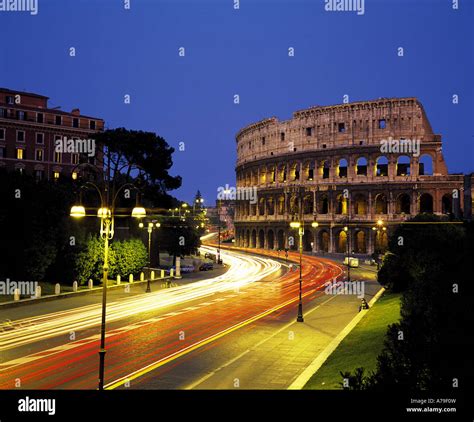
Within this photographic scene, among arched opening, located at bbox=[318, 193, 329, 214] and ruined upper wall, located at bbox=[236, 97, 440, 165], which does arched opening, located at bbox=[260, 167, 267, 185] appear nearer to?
ruined upper wall, located at bbox=[236, 97, 440, 165]

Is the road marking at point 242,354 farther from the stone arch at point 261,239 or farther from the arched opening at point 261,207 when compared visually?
the arched opening at point 261,207

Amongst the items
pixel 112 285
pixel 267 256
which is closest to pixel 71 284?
pixel 112 285

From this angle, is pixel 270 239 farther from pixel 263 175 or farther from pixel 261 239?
pixel 263 175

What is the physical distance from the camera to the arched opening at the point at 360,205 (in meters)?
86.3

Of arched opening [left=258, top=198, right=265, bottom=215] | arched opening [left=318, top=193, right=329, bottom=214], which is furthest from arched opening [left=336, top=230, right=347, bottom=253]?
arched opening [left=258, top=198, right=265, bottom=215]

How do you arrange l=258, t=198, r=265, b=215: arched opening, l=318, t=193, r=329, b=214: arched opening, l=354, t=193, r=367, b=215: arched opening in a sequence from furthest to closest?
l=258, t=198, r=265, b=215: arched opening → l=318, t=193, r=329, b=214: arched opening → l=354, t=193, r=367, b=215: arched opening

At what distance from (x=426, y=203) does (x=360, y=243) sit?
13.3m

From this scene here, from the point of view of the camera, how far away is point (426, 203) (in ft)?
270

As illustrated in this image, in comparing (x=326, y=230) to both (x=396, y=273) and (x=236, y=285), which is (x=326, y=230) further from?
(x=396, y=273)

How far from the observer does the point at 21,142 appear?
69562 millimetres

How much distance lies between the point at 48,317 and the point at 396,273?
2289cm

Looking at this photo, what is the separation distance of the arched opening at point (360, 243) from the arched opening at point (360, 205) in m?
3.77

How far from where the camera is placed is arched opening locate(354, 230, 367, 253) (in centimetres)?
8488

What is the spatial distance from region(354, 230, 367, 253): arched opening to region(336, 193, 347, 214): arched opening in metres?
4.86
